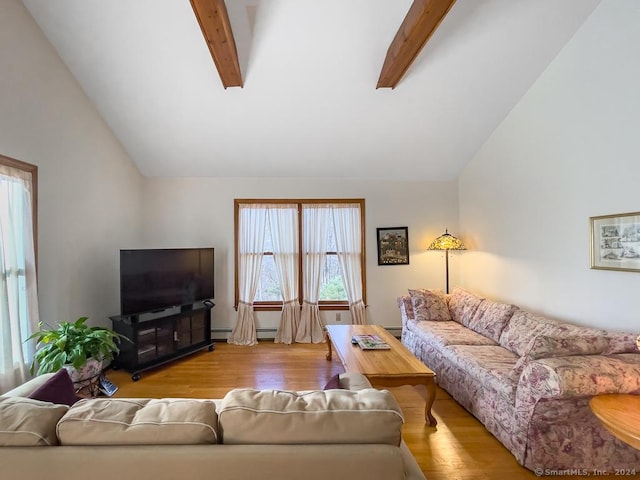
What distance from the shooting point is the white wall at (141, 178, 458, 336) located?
488 cm

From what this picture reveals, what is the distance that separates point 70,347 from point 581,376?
142 inches

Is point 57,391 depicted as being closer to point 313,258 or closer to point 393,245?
point 313,258

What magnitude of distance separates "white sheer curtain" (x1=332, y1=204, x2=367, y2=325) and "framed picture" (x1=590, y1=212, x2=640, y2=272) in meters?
2.89

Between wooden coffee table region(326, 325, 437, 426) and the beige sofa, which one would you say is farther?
wooden coffee table region(326, 325, 437, 426)

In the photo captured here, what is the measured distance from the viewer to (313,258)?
4.95 m

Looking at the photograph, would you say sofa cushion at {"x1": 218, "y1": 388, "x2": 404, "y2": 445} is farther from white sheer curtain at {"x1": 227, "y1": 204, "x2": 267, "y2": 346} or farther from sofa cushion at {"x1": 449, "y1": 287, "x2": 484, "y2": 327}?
white sheer curtain at {"x1": 227, "y1": 204, "x2": 267, "y2": 346}

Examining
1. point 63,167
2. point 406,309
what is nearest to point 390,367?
point 406,309

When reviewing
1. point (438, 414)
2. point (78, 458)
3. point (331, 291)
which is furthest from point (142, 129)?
point (438, 414)

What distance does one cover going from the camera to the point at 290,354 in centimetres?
429

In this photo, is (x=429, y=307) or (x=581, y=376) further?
(x=429, y=307)

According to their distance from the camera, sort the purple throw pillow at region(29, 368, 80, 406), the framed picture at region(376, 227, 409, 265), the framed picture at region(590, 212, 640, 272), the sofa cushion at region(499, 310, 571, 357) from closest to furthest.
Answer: the purple throw pillow at region(29, 368, 80, 406) < the framed picture at region(590, 212, 640, 272) < the sofa cushion at region(499, 310, 571, 357) < the framed picture at region(376, 227, 409, 265)

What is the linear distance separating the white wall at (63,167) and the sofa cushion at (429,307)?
3.93 meters

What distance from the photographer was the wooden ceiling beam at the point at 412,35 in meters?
2.41

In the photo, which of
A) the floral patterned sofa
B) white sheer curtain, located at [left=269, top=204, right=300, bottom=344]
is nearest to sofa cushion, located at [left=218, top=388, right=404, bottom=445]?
the floral patterned sofa
